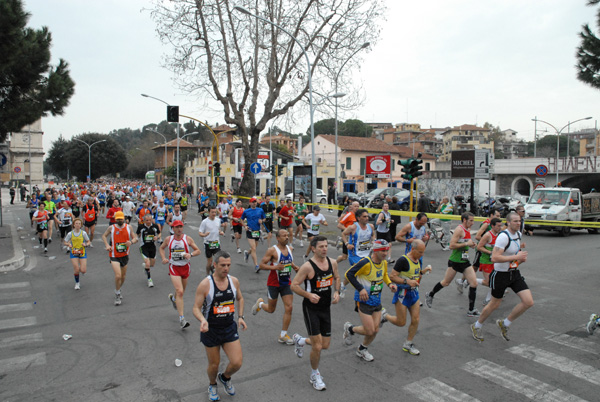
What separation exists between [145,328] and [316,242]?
352cm

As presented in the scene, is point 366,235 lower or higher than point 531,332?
higher

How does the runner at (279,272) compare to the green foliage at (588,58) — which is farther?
the green foliage at (588,58)

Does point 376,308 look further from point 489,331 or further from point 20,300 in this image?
point 20,300

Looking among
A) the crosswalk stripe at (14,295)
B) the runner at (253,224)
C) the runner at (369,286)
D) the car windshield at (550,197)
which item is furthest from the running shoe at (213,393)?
the car windshield at (550,197)

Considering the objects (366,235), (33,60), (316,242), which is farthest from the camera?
(33,60)

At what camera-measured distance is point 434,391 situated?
5.00m

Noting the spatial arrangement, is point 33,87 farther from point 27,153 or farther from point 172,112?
point 27,153

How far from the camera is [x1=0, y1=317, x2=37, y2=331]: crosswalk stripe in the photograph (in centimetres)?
740

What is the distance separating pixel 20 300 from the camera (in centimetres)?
900

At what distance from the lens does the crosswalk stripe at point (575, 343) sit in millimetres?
6352

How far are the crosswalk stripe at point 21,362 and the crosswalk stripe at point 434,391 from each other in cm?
476

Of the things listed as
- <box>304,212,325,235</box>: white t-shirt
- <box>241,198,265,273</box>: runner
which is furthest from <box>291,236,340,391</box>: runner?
<box>304,212,325,235</box>: white t-shirt

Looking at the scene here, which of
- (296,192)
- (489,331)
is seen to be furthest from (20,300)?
(296,192)

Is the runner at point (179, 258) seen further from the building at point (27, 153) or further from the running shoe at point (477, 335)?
the building at point (27, 153)
